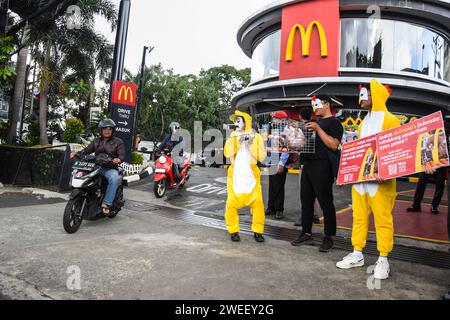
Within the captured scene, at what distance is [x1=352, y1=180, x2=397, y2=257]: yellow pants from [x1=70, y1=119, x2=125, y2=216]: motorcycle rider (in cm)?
387

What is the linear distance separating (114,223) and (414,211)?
644 cm

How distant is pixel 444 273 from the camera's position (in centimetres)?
385

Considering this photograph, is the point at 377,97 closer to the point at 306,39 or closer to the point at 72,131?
the point at 306,39

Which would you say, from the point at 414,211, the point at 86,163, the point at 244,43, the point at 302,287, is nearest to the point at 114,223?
the point at 86,163

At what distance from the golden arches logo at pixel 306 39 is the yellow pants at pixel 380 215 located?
42.3 feet

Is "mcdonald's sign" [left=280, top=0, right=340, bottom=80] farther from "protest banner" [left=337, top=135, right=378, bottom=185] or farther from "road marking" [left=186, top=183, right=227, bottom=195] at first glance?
"protest banner" [left=337, top=135, right=378, bottom=185]

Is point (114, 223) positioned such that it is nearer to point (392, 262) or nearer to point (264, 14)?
point (392, 262)

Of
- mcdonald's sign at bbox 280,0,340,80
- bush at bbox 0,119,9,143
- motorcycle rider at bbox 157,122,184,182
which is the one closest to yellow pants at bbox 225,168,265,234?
motorcycle rider at bbox 157,122,184,182

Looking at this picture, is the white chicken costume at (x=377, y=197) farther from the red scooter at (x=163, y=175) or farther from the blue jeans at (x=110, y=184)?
the red scooter at (x=163, y=175)

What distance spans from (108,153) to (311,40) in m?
12.7

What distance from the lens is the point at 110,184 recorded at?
5734 millimetres

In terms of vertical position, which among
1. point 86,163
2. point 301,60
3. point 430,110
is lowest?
point 86,163

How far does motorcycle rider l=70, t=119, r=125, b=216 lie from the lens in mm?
5703

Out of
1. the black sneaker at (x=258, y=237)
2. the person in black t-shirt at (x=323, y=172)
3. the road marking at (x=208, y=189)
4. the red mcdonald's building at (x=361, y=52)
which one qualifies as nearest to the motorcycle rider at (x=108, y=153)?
the black sneaker at (x=258, y=237)
